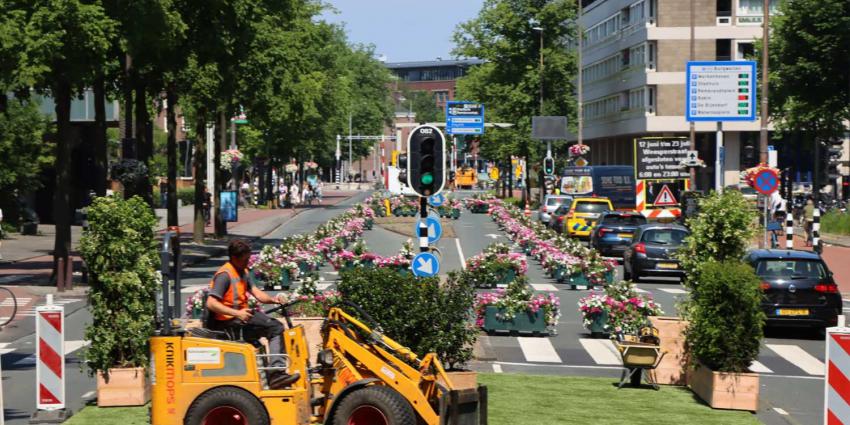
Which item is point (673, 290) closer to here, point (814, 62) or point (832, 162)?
point (832, 162)

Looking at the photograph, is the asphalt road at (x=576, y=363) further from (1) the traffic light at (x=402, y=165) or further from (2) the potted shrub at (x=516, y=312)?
(1) the traffic light at (x=402, y=165)

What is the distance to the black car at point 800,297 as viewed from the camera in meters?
23.2

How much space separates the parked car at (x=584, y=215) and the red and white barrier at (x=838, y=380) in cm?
4325

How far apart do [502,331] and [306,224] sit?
4503 cm

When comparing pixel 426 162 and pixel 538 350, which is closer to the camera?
pixel 426 162

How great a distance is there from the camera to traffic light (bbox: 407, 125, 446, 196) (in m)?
18.4

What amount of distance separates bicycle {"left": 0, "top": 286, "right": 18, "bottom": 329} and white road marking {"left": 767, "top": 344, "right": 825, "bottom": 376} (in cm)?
1260

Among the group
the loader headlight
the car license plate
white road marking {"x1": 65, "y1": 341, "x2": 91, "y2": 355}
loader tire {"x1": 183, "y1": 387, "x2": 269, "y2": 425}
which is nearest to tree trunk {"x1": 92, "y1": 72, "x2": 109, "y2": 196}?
white road marking {"x1": 65, "y1": 341, "x2": 91, "y2": 355}

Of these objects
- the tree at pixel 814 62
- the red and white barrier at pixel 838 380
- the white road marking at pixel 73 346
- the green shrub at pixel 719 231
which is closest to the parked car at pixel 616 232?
the tree at pixel 814 62

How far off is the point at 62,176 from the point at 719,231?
18.6 meters

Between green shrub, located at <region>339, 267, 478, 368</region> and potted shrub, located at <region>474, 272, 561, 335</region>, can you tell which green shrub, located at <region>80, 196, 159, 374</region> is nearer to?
green shrub, located at <region>339, 267, 478, 368</region>

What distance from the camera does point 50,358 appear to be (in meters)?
14.0

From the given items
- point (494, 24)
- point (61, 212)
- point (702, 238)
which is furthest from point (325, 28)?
point (702, 238)

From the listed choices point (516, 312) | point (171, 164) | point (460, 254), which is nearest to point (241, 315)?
point (516, 312)
